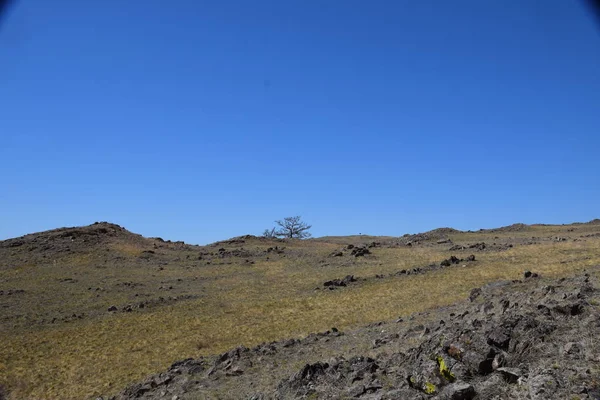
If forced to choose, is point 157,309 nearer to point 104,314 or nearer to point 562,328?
point 104,314

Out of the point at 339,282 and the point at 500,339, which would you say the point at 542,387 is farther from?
the point at 339,282

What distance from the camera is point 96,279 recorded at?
40625mm

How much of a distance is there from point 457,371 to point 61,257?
150 ft

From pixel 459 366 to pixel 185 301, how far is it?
25.9 metres

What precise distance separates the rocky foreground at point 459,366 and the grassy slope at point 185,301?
6111 millimetres

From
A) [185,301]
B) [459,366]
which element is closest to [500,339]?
[459,366]

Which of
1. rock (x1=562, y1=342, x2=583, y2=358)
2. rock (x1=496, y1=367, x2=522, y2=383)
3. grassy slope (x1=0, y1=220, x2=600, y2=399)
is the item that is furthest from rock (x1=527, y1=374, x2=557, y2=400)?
grassy slope (x1=0, y1=220, x2=600, y2=399)

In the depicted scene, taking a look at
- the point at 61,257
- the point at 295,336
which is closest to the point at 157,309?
the point at 295,336

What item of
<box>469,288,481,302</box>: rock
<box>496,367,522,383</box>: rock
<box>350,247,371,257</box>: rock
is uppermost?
<box>350,247,371,257</box>: rock

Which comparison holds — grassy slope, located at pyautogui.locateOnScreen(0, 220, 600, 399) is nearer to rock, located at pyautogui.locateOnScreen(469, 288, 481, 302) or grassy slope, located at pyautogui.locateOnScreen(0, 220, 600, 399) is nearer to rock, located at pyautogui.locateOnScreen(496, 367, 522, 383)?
rock, located at pyautogui.locateOnScreen(469, 288, 481, 302)

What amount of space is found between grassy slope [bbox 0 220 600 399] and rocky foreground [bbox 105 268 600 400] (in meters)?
6.11

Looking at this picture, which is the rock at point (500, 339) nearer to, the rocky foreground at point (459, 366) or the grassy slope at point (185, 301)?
the rocky foreground at point (459, 366)

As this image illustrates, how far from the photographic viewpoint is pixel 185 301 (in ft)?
110

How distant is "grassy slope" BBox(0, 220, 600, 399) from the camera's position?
2244 centimetres
